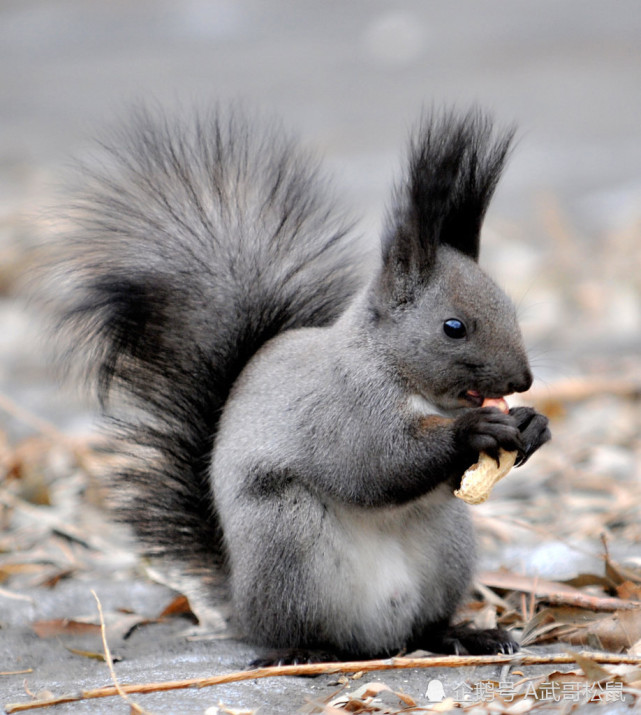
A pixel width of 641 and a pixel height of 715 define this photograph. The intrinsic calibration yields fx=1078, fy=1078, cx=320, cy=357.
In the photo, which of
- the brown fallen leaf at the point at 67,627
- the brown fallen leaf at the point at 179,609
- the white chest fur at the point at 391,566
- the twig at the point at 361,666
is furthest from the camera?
the brown fallen leaf at the point at 179,609

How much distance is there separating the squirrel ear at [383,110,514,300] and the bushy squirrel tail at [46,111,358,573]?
38cm

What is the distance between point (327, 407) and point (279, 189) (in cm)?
69

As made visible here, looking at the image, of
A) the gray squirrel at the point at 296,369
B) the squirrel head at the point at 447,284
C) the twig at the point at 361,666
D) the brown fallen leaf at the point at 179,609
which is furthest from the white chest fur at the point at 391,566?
the brown fallen leaf at the point at 179,609

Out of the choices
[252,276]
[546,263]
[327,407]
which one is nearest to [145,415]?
[252,276]

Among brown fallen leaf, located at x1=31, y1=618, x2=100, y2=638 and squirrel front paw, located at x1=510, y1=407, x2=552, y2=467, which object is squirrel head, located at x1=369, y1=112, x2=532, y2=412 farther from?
brown fallen leaf, located at x1=31, y1=618, x2=100, y2=638

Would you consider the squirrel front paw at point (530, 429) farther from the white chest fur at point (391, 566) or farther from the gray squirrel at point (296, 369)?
the white chest fur at point (391, 566)

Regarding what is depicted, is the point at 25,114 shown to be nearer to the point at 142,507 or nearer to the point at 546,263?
the point at 546,263

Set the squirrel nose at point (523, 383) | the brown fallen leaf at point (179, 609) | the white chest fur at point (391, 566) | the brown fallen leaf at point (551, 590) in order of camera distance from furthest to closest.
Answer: the brown fallen leaf at point (179, 609), the brown fallen leaf at point (551, 590), the white chest fur at point (391, 566), the squirrel nose at point (523, 383)

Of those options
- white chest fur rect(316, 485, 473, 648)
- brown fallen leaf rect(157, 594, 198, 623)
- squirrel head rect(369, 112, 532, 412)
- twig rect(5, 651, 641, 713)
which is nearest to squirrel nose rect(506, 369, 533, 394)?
squirrel head rect(369, 112, 532, 412)

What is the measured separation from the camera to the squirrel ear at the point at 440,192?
2.19 m

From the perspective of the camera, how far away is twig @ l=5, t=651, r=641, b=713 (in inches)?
78.0

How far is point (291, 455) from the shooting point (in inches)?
88.6

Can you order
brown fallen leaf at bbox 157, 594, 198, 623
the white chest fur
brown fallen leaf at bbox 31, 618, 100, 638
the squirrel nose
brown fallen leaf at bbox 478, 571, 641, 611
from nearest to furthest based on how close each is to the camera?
the squirrel nose
the white chest fur
brown fallen leaf at bbox 478, 571, 641, 611
brown fallen leaf at bbox 31, 618, 100, 638
brown fallen leaf at bbox 157, 594, 198, 623

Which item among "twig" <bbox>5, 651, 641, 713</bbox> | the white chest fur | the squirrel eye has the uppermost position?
the squirrel eye
